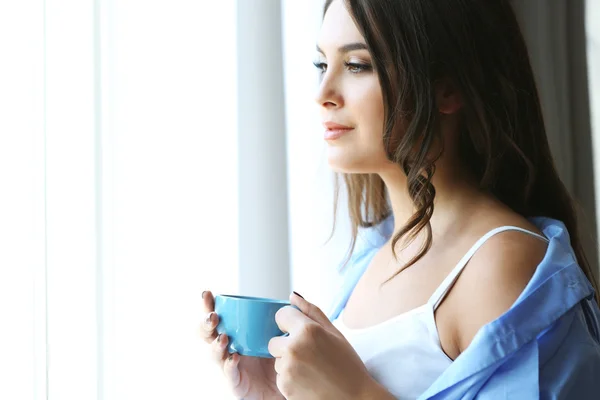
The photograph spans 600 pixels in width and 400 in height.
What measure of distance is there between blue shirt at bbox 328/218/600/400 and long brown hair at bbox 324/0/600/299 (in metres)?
0.19

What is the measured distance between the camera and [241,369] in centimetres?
114

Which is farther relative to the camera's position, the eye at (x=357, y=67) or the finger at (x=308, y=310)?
the eye at (x=357, y=67)

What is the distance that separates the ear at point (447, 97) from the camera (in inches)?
41.4

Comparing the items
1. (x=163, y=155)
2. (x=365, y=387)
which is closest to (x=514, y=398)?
(x=365, y=387)

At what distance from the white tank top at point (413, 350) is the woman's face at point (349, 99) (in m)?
0.22

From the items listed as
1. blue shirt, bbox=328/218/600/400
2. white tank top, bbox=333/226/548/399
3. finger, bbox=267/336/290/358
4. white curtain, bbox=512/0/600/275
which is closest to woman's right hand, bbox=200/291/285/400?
finger, bbox=267/336/290/358

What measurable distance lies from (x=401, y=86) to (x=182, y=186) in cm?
50

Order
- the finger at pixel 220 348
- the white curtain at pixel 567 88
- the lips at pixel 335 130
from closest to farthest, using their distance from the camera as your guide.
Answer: the finger at pixel 220 348 → the lips at pixel 335 130 → the white curtain at pixel 567 88

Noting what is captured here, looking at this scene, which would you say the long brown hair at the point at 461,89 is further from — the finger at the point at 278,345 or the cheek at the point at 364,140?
the finger at the point at 278,345

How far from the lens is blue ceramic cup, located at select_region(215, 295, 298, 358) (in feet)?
3.06

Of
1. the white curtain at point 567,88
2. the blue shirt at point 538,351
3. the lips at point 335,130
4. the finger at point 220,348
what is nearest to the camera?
the blue shirt at point 538,351

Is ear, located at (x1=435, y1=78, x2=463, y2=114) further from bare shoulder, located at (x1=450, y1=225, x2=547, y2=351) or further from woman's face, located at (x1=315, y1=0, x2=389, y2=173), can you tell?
bare shoulder, located at (x1=450, y1=225, x2=547, y2=351)

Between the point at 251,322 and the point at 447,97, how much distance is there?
45cm

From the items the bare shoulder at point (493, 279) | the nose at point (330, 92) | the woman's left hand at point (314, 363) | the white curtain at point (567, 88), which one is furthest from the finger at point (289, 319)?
the white curtain at point (567, 88)
